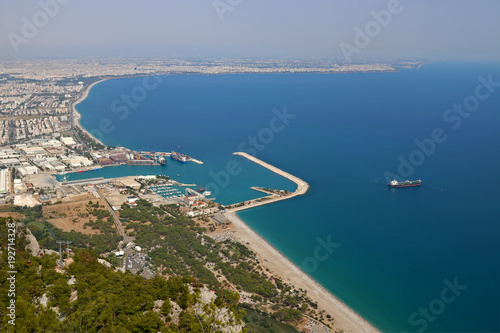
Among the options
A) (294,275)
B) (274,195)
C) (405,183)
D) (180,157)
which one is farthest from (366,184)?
(180,157)

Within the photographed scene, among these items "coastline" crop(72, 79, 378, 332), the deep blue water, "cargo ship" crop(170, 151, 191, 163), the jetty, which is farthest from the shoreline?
"cargo ship" crop(170, 151, 191, 163)

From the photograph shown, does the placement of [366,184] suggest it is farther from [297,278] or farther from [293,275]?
[297,278]

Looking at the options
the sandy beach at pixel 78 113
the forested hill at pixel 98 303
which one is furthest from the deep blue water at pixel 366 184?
the forested hill at pixel 98 303

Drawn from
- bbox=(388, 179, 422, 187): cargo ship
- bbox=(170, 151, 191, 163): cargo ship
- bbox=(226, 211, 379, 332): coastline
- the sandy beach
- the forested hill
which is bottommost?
bbox=(226, 211, 379, 332): coastline

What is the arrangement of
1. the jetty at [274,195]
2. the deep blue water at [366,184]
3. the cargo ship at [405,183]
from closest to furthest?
the deep blue water at [366,184], the jetty at [274,195], the cargo ship at [405,183]

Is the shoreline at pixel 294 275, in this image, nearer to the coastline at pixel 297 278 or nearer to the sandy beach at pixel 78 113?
the coastline at pixel 297 278

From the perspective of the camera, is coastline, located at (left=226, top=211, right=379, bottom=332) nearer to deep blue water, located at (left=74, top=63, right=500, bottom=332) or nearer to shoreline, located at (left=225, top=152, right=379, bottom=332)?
shoreline, located at (left=225, top=152, right=379, bottom=332)
